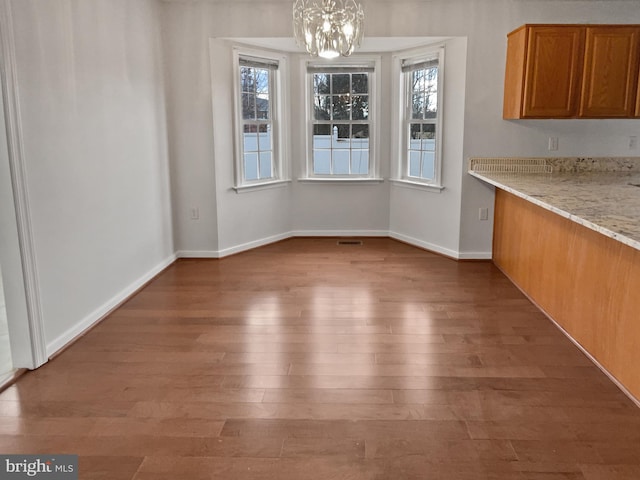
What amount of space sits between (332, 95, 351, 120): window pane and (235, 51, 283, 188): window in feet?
2.15

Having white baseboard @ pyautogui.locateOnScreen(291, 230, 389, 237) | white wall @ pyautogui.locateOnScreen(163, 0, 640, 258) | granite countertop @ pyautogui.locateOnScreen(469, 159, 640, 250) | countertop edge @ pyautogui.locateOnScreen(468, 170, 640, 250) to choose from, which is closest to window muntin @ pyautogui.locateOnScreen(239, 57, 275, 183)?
white wall @ pyautogui.locateOnScreen(163, 0, 640, 258)

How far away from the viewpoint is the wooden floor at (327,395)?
6.83 feet

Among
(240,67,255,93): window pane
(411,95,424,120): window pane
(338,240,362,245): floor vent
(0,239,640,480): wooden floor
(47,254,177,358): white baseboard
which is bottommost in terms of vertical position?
(0,239,640,480): wooden floor

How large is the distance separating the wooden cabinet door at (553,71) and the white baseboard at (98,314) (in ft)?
11.5

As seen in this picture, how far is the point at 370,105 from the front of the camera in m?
6.09

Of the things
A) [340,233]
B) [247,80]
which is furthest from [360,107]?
[340,233]

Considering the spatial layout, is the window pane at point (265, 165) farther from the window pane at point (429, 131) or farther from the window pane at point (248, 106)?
the window pane at point (429, 131)

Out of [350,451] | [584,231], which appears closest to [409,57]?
[584,231]

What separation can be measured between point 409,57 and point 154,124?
2.78 m

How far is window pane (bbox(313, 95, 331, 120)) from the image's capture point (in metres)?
6.12

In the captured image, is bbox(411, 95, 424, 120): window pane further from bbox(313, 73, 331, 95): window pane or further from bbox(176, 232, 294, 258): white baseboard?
bbox(176, 232, 294, 258): white baseboard

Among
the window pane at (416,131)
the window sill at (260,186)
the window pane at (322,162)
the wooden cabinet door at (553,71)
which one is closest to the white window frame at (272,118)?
the window sill at (260,186)

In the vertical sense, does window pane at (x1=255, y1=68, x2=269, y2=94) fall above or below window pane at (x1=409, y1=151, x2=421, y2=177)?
above

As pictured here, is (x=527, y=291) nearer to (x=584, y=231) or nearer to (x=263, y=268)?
(x=584, y=231)
